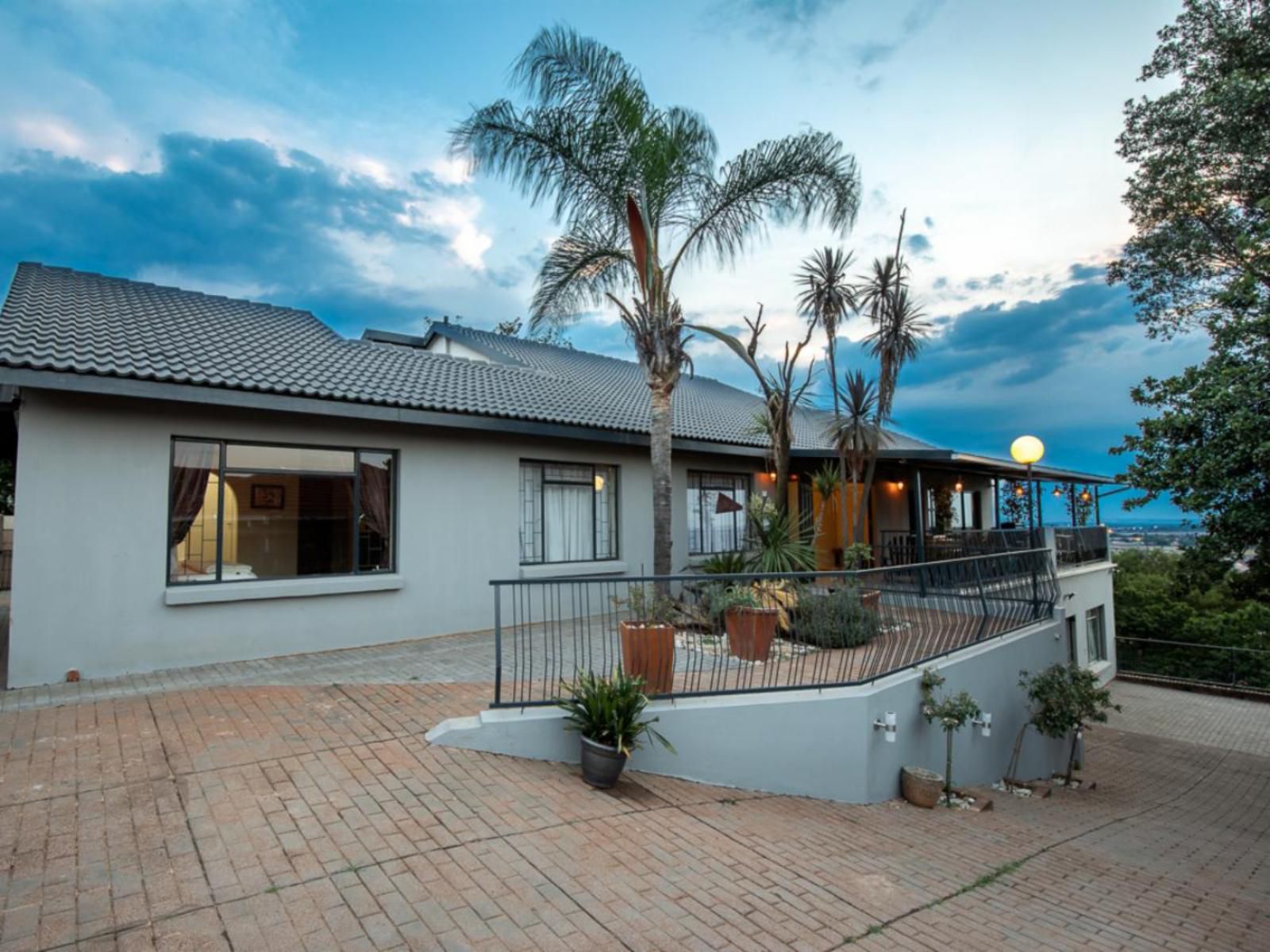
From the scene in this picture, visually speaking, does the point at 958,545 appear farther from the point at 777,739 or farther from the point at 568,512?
the point at 777,739

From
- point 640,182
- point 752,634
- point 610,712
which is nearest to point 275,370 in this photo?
point 640,182

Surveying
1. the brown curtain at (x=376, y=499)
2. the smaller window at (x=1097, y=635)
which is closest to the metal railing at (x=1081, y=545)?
the smaller window at (x=1097, y=635)

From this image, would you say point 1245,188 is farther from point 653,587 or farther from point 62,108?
point 62,108

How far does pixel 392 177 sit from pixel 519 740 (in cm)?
1779

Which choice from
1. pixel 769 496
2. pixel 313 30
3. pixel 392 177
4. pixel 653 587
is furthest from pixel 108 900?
pixel 392 177

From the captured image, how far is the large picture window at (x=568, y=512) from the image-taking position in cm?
1090

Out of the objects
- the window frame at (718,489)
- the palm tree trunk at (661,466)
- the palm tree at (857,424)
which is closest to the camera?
the palm tree trunk at (661,466)

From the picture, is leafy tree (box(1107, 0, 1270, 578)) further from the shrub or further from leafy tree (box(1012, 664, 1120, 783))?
the shrub

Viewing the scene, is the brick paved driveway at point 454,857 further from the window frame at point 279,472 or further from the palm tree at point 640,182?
the palm tree at point 640,182

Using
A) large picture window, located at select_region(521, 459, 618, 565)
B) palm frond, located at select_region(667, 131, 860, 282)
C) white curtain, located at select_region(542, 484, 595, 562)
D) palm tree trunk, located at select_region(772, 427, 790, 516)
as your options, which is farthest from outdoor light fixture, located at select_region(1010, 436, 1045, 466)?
white curtain, located at select_region(542, 484, 595, 562)

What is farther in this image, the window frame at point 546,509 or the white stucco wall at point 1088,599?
the white stucco wall at point 1088,599

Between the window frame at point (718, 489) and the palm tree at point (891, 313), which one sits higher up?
the palm tree at point (891, 313)

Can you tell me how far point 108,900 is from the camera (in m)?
3.12

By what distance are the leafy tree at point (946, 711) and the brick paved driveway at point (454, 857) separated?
59 cm
